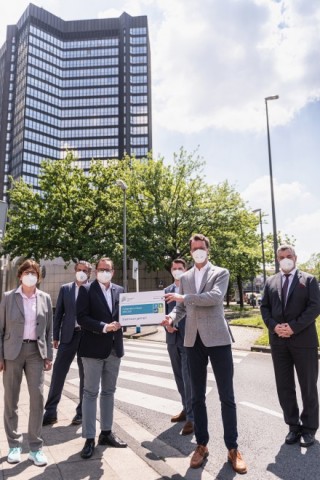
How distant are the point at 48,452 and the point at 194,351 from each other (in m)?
1.82

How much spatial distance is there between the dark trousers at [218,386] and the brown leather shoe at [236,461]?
5 centimetres

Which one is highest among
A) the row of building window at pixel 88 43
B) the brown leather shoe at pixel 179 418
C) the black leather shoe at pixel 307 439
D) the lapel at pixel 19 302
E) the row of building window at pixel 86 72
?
the row of building window at pixel 88 43

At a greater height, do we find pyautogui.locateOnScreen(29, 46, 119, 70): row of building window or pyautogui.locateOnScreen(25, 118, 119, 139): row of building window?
pyautogui.locateOnScreen(29, 46, 119, 70): row of building window

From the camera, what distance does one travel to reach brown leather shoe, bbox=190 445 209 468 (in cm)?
354

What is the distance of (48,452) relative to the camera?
12.7ft

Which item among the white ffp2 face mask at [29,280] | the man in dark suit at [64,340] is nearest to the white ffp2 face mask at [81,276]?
the man in dark suit at [64,340]

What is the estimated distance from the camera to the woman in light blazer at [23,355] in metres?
3.74

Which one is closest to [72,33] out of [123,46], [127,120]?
[123,46]

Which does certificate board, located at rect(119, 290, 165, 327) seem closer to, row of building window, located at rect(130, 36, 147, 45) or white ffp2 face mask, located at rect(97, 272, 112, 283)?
white ffp2 face mask, located at rect(97, 272, 112, 283)

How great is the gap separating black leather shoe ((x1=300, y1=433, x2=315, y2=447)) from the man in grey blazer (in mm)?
902

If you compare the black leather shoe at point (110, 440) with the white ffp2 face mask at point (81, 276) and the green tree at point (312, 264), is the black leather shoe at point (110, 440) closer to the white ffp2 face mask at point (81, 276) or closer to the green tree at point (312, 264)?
the white ffp2 face mask at point (81, 276)

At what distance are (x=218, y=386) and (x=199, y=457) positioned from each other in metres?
0.68

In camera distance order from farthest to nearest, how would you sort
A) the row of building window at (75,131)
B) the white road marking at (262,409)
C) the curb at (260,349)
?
1. the row of building window at (75,131)
2. the curb at (260,349)
3. the white road marking at (262,409)

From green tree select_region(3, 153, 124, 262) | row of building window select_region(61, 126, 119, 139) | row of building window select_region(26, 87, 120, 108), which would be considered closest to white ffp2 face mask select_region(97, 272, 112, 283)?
green tree select_region(3, 153, 124, 262)
